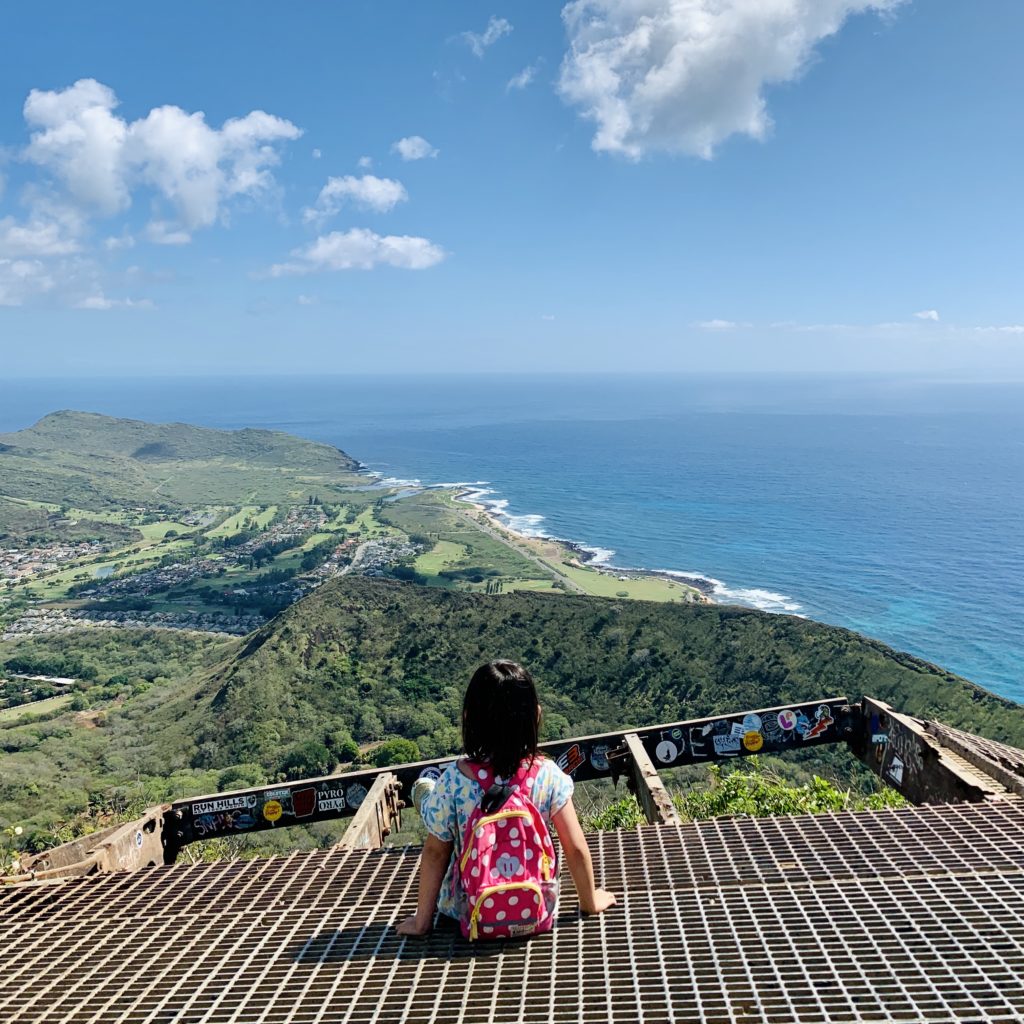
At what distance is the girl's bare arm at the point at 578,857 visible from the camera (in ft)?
9.75

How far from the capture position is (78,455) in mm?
127812

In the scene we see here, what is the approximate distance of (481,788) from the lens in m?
2.91

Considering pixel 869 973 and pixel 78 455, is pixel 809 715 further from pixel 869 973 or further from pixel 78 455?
pixel 78 455

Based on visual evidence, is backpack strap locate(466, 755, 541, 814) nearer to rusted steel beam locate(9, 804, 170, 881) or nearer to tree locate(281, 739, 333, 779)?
rusted steel beam locate(9, 804, 170, 881)

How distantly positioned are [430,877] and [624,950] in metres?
0.90

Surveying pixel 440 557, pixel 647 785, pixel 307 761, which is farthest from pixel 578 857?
pixel 440 557

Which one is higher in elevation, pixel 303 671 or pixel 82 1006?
pixel 82 1006

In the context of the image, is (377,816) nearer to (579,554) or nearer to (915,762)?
(915,762)

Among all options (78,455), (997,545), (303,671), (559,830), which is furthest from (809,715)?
(78,455)

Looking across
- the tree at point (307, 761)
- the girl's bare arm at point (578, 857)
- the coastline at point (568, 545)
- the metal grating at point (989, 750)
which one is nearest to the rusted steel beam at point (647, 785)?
the girl's bare arm at point (578, 857)

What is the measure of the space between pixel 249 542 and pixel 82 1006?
269 feet

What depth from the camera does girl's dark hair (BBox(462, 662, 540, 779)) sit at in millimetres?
2783

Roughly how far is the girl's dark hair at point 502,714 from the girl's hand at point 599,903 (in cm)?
97

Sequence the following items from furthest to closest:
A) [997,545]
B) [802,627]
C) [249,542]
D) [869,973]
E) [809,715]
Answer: [249,542] < [997,545] < [802,627] < [809,715] < [869,973]
